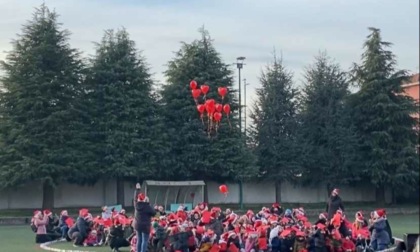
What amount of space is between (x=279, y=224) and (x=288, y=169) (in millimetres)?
28354

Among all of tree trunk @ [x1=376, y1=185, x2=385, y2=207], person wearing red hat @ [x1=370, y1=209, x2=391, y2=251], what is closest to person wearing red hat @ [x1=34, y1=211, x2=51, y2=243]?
person wearing red hat @ [x1=370, y1=209, x2=391, y2=251]

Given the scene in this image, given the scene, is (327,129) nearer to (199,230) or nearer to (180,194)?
(180,194)

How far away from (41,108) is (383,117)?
19771mm

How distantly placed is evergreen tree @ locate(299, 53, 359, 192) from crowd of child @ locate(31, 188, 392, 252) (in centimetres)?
2510

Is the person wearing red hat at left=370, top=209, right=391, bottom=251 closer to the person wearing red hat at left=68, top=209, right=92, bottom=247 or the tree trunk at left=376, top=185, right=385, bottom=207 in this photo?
the person wearing red hat at left=68, top=209, right=92, bottom=247

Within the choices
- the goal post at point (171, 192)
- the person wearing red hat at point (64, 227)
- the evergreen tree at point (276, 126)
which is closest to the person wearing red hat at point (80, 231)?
the person wearing red hat at point (64, 227)

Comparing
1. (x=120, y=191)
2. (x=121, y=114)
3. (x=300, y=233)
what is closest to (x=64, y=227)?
(x=300, y=233)

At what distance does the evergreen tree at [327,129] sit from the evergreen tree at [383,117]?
0.98 meters

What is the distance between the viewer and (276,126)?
49.3 meters

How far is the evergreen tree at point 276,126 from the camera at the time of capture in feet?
160

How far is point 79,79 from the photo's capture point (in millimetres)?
45031

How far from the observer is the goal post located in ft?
137

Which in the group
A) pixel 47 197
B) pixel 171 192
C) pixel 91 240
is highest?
pixel 171 192

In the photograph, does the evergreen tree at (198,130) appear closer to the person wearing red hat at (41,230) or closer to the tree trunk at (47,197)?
the tree trunk at (47,197)
